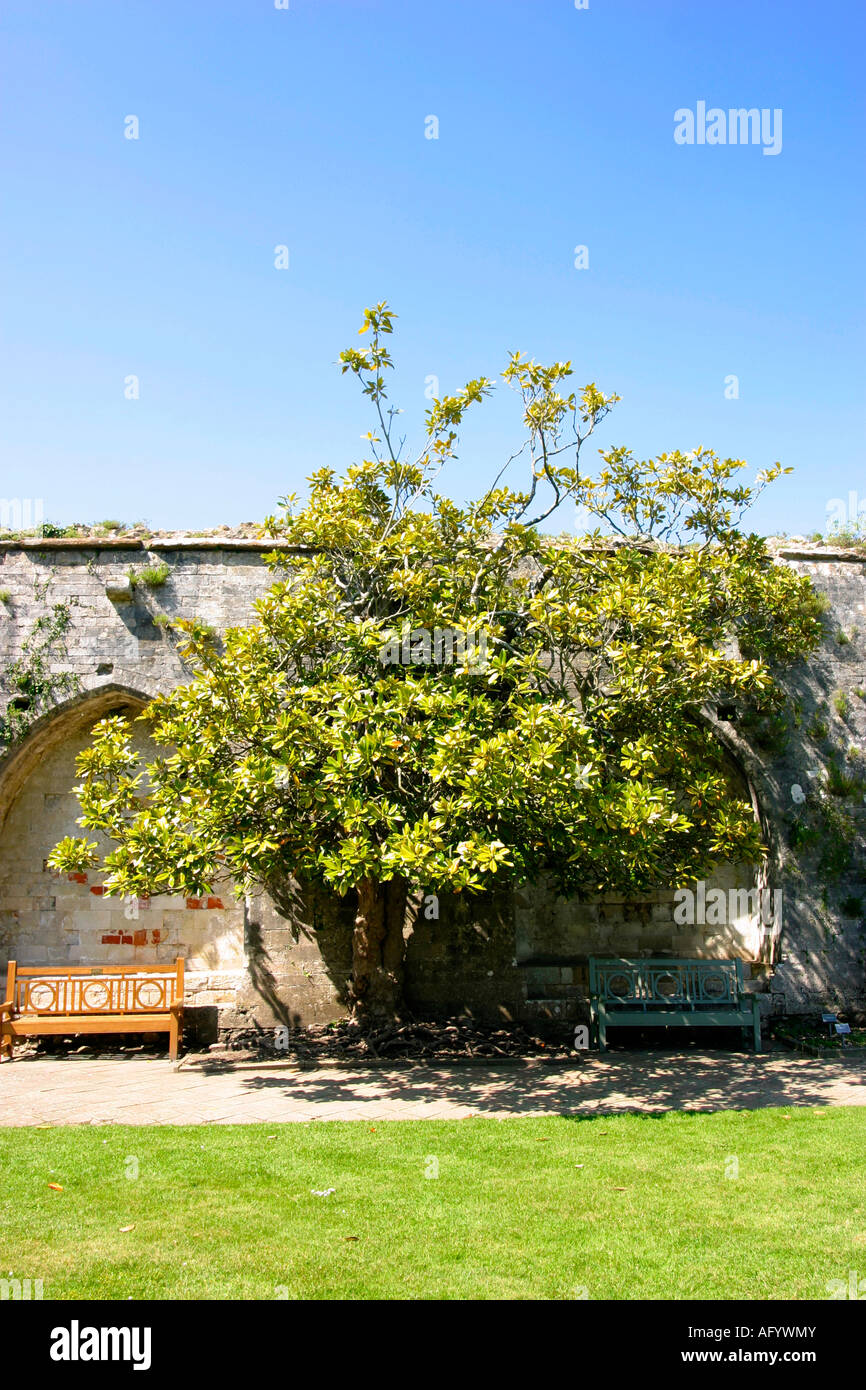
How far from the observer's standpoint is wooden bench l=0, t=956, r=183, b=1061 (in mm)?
8742

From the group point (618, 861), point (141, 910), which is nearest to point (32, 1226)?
point (618, 861)

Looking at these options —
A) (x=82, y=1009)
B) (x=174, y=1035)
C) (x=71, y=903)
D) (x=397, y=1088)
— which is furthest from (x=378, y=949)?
(x=71, y=903)

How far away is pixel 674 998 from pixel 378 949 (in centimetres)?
290

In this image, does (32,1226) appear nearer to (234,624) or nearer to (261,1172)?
(261,1172)

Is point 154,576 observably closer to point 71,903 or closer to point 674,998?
point 71,903

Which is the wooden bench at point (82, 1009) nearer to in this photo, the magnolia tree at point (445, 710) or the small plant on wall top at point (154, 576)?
the magnolia tree at point (445, 710)

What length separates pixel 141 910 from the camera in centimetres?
A: 1091

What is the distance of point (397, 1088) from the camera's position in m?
7.89

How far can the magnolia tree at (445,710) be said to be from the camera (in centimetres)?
717

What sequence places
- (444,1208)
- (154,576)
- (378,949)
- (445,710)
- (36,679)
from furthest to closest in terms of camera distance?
(154,576) < (36,679) < (378,949) < (445,710) < (444,1208)

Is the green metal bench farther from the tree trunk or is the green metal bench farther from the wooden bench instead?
the wooden bench

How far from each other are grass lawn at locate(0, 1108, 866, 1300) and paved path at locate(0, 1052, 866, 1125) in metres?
0.45

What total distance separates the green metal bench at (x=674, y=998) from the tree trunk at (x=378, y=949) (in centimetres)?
193

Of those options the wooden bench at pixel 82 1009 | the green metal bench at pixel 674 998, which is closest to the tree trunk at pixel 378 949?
the wooden bench at pixel 82 1009
